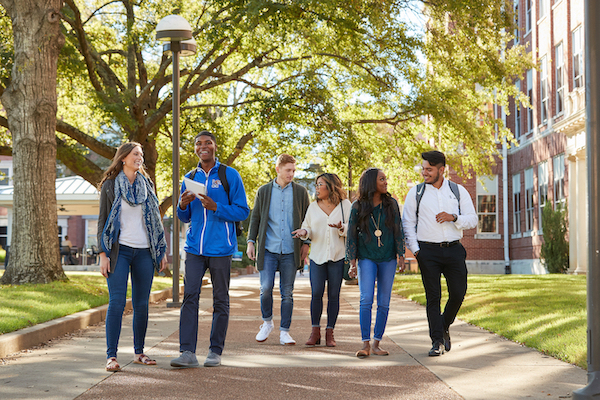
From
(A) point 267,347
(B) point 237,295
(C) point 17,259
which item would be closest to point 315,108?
(B) point 237,295

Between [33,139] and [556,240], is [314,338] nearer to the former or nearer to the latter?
[33,139]

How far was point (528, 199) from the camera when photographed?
29922 mm

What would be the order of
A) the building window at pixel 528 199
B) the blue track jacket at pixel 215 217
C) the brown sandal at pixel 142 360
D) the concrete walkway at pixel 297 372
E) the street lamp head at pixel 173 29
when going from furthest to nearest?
the building window at pixel 528 199, the street lamp head at pixel 173 29, the brown sandal at pixel 142 360, the blue track jacket at pixel 215 217, the concrete walkway at pixel 297 372

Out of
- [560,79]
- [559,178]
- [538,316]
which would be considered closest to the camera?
[538,316]

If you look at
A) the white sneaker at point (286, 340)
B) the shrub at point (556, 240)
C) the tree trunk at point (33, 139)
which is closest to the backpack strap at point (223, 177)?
→ the white sneaker at point (286, 340)

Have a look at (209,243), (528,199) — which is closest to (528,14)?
(528,199)

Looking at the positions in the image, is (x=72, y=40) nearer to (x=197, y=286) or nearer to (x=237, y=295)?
(x=237, y=295)

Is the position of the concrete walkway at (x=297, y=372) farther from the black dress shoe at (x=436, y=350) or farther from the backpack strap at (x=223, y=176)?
the backpack strap at (x=223, y=176)

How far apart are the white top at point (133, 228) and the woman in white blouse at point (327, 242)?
187 centimetres

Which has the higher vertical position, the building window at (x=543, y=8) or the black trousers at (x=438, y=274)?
the building window at (x=543, y=8)

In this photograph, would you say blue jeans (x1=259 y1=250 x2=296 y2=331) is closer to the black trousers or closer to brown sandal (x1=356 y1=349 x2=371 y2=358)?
brown sandal (x1=356 y1=349 x2=371 y2=358)

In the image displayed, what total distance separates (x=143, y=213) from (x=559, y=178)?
22.9 m

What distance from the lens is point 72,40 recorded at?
17609 millimetres

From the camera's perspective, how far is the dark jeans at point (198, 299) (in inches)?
235
